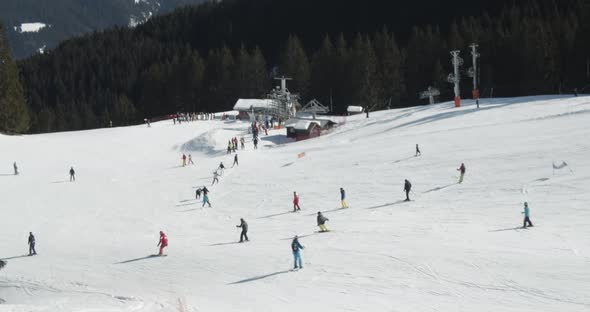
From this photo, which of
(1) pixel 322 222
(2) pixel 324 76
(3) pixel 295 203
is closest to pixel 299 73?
(2) pixel 324 76

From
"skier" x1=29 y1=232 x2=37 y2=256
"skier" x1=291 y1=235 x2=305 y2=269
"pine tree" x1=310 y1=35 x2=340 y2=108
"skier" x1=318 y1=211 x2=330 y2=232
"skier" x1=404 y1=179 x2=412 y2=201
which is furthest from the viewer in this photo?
"pine tree" x1=310 y1=35 x2=340 y2=108

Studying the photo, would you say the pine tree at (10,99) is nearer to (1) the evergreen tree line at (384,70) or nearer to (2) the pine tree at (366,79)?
(1) the evergreen tree line at (384,70)

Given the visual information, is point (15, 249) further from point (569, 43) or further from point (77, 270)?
point (569, 43)

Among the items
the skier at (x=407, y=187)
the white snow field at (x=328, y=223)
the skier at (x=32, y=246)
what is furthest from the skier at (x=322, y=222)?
the skier at (x=32, y=246)

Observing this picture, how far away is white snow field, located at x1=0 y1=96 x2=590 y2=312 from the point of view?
1767cm

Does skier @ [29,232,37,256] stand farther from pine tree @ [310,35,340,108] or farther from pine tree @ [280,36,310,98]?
pine tree @ [280,36,310,98]

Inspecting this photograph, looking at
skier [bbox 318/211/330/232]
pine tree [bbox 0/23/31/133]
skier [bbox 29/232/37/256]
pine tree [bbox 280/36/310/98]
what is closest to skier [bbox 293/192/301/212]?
skier [bbox 318/211/330/232]

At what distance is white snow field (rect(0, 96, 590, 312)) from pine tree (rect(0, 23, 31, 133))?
1637cm

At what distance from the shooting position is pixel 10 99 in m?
63.8

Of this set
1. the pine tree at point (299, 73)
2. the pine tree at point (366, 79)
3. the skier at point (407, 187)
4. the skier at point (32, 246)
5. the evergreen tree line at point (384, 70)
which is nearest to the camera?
the skier at point (32, 246)

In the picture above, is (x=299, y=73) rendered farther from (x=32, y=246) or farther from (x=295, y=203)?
(x=32, y=246)

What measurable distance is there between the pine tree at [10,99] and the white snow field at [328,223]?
16.4 m

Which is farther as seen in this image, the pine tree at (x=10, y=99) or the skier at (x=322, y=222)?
the pine tree at (x=10, y=99)

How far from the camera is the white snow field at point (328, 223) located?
17672 mm
